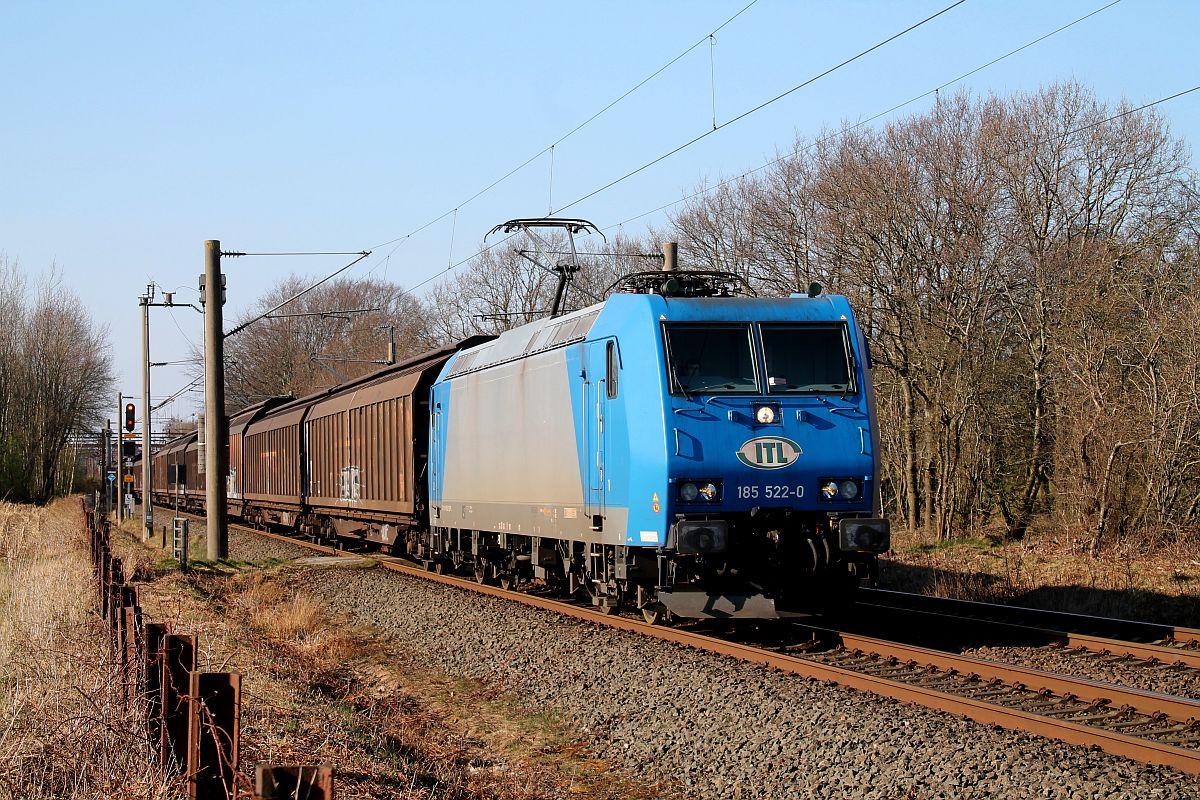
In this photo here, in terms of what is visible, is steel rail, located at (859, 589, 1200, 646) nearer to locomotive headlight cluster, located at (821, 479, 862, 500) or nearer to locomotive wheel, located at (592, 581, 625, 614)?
locomotive headlight cluster, located at (821, 479, 862, 500)

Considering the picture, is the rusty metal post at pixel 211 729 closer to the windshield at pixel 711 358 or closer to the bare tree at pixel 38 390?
the windshield at pixel 711 358

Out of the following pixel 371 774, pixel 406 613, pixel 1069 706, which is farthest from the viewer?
pixel 406 613

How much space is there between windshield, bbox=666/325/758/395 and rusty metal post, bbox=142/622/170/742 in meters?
5.67

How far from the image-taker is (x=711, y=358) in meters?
11.5

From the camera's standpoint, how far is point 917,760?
6.93 metres

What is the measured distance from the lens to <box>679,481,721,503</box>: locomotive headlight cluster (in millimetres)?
10883

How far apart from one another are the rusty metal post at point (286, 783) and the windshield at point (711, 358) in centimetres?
756

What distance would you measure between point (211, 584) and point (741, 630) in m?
10.5

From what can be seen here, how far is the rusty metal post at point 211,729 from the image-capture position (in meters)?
4.94

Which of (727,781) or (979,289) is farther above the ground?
(979,289)

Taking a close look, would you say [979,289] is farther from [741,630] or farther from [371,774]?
[371,774]

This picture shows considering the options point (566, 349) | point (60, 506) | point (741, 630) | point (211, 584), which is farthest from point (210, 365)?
point (60, 506)

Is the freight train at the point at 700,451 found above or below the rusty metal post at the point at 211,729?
above

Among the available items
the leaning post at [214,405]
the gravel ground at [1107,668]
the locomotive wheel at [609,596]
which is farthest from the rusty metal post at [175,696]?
the leaning post at [214,405]
